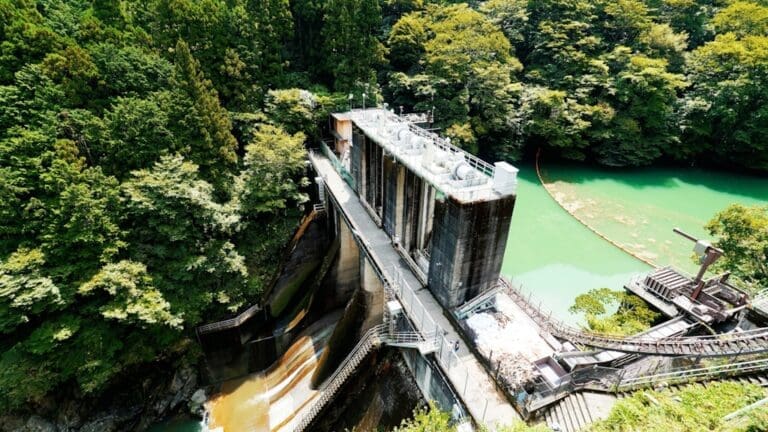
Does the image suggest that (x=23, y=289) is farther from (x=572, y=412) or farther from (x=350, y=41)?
(x=350, y=41)

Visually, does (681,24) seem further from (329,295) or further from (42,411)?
(42,411)

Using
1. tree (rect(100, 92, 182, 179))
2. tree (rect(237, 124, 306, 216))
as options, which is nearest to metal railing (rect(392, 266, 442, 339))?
tree (rect(237, 124, 306, 216))

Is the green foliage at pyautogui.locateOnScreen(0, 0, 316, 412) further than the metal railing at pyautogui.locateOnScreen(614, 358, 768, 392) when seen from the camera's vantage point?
Yes

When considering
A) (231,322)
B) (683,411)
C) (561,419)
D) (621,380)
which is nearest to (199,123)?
(231,322)

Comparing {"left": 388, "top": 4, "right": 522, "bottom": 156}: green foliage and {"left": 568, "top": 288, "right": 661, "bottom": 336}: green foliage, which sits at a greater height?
{"left": 388, "top": 4, "right": 522, "bottom": 156}: green foliage

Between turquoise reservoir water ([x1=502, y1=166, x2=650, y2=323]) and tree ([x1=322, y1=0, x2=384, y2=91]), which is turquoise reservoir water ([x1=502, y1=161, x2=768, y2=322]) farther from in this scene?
tree ([x1=322, y1=0, x2=384, y2=91])

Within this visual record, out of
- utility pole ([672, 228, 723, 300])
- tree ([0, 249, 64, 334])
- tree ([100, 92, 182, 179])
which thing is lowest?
tree ([0, 249, 64, 334])
